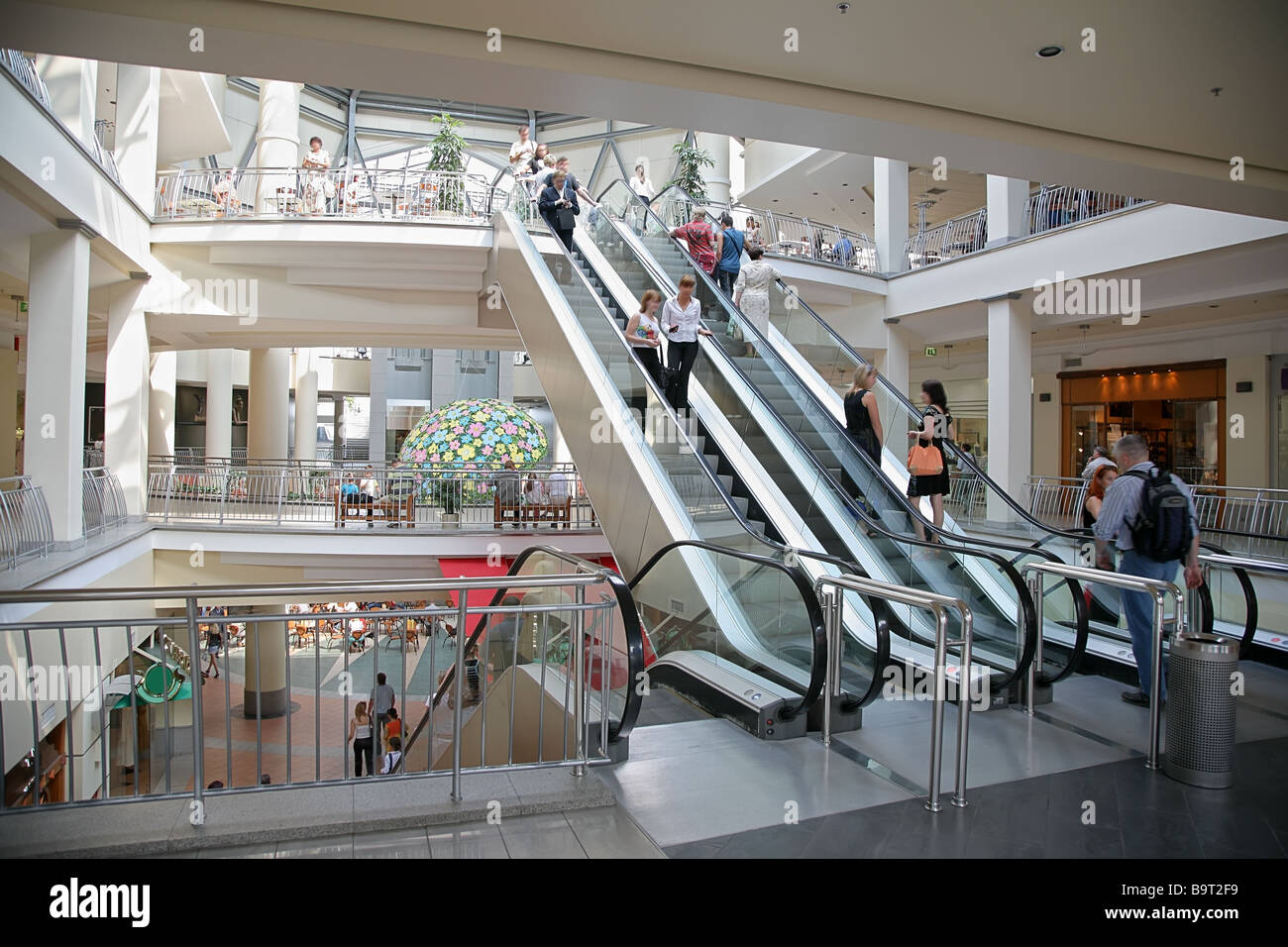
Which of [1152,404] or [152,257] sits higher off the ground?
[152,257]

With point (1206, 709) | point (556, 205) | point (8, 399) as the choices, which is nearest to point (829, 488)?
point (1206, 709)

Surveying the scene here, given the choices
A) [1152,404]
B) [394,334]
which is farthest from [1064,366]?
[394,334]

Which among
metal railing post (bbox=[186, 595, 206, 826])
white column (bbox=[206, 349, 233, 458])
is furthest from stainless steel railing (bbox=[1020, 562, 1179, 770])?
white column (bbox=[206, 349, 233, 458])

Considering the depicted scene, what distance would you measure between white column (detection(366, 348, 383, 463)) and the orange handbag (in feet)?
93.7

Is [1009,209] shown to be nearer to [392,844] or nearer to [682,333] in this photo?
[682,333]

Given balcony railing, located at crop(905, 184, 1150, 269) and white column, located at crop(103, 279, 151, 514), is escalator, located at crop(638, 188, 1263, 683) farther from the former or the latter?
white column, located at crop(103, 279, 151, 514)

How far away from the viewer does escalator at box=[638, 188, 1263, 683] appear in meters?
6.25

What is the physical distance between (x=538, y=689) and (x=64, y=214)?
8822mm

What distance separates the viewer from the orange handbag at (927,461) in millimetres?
7930

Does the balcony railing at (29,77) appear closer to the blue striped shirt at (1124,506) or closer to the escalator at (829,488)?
the escalator at (829,488)

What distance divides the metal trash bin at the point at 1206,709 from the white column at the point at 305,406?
84.5ft

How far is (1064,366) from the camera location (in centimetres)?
2064

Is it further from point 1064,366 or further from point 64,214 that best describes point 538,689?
point 1064,366

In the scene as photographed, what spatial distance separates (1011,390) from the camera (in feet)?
48.1
